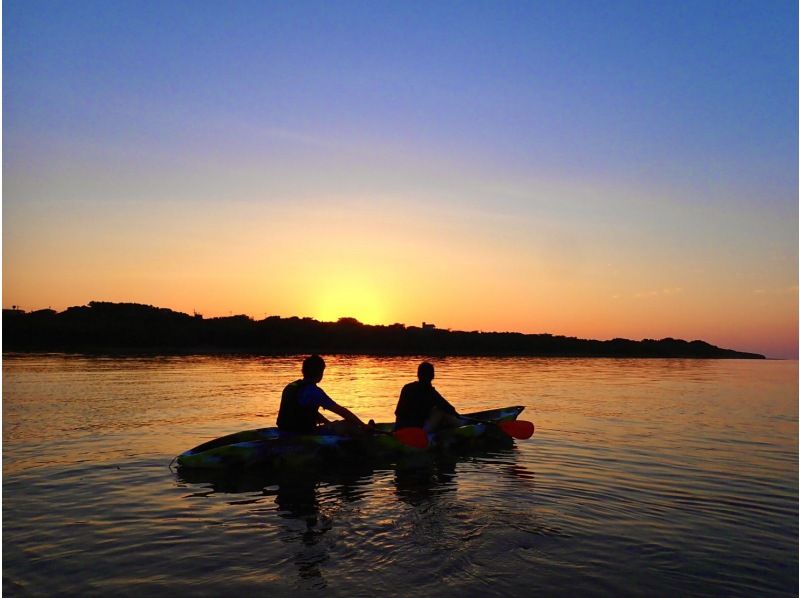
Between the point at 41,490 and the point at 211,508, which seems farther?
the point at 41,490

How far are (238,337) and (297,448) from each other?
61.1 meters

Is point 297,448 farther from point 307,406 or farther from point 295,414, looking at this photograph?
point 307,406

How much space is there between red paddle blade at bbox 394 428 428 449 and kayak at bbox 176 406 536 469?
7cm

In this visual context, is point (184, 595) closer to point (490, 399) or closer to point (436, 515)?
point (436, 515)

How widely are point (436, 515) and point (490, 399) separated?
54.9 feet

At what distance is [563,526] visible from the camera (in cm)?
820

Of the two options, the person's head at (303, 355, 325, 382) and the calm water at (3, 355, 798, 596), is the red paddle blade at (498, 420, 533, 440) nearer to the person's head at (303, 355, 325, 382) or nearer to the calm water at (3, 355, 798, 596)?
the calm water at (3, 355, 798, 596)

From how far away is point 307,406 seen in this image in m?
12.3

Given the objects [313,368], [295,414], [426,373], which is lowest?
[295,414]

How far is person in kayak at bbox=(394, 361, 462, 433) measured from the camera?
1396cm

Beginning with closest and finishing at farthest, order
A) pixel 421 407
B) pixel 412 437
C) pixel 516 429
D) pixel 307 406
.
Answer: pixel 307 406, pixel 412 437, pixel 421 407, pixel 516 429

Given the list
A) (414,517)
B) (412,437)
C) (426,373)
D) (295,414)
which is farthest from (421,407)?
(414,517)

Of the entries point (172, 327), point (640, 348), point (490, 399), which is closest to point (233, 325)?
point (172, 327)

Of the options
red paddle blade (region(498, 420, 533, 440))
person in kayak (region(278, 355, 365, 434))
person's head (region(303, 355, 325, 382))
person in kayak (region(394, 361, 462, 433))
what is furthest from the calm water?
person's head (region(303, 355, 325, 382))
